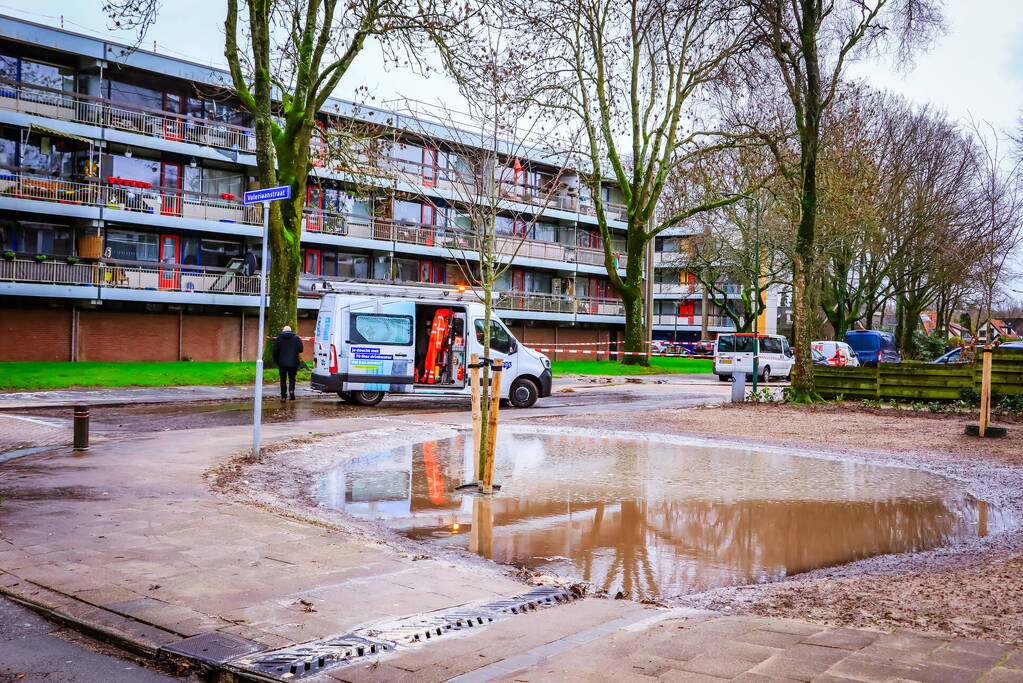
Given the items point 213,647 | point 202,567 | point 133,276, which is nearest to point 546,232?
point 133,276

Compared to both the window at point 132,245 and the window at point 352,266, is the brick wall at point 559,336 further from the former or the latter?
the window at point 132,245

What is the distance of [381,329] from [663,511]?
41.0 ft

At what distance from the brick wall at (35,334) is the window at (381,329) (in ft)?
67.3

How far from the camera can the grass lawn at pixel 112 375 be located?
77.7 ft

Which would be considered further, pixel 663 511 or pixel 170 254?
pixel 170 254

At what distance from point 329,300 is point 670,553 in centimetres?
1431

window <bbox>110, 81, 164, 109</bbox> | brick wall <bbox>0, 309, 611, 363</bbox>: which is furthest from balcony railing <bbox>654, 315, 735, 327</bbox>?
window <bbox>110, 81, 164, 109</bbox>

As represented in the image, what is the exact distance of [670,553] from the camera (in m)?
7.03

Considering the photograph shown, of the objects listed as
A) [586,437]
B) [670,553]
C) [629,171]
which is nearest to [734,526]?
[670,553]

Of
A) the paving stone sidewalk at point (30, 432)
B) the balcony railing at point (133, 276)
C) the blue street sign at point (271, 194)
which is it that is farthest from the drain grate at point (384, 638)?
the balcony railing at point (133, 276)

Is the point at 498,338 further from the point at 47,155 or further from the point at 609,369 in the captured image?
the point at 47,155

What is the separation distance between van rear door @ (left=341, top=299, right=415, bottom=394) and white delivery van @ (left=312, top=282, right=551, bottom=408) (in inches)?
0.9

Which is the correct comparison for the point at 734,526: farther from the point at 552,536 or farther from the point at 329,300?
the point at 329,300

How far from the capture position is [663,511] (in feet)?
28.3
